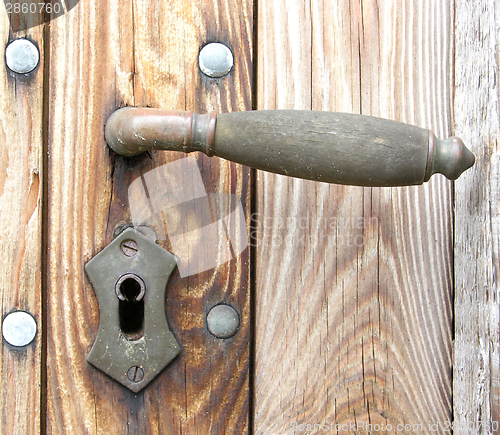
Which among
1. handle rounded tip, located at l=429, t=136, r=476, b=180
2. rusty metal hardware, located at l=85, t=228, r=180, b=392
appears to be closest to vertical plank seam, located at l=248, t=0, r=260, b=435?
rusty metal hardware, located at l=85, t=228, r=180, b=392

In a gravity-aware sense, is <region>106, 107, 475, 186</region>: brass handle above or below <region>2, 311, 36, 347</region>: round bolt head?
above

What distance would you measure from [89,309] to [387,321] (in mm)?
416

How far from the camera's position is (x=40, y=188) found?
2.03ft

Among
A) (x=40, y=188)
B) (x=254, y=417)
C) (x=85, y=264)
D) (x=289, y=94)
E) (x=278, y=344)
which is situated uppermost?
(x=289, y=94)

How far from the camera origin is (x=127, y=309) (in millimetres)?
625

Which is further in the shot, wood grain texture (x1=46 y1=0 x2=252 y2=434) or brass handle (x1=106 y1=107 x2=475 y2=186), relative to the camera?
wood grain texture (x1=46 y1=0 x2=252 y2=434)

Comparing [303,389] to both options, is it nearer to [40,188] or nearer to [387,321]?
[387,321]

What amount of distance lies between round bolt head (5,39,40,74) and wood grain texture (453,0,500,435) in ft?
1.95

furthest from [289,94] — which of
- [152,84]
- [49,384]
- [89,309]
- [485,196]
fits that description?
[49,384]

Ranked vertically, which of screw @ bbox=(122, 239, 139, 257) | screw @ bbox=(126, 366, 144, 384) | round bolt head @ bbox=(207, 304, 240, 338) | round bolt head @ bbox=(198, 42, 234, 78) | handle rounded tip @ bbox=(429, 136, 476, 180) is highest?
round bolt head @ bbox=(198, 42, 234, 78)

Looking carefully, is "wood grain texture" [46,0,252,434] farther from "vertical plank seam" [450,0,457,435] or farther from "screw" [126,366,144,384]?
"vertical plank seam" [450,0,457,435]

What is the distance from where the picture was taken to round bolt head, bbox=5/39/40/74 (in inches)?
24.0

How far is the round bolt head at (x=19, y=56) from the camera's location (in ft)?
2.00

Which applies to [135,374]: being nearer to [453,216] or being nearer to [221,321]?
[221,321]
